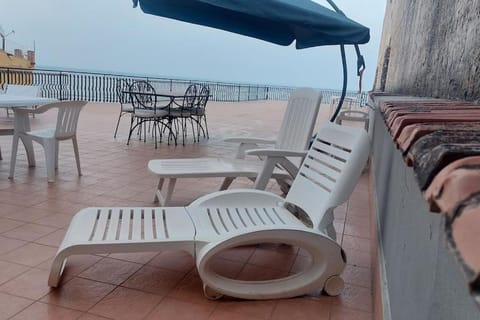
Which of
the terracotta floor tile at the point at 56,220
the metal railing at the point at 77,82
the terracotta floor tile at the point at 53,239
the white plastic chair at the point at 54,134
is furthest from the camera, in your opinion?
the metal railing at the point at 77,82

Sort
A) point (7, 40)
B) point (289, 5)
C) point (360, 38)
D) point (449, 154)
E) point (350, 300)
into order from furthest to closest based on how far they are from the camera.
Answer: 1. point (7, 40)
2. point (360, 38)
3. point (289, 5)
4. point (350, 300)
5. point (449, 154)

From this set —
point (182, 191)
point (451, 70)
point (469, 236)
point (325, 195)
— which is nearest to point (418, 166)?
point (469, 236)

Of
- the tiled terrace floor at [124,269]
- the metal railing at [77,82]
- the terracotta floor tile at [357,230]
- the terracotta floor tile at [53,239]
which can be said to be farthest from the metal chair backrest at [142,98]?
the terracotta floor tile at [357,230]

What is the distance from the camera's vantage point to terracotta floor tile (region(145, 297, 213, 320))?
194 centimetres

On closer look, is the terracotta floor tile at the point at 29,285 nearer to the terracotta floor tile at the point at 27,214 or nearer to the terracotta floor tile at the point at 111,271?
the terracotta floor tile at the point at 111,271

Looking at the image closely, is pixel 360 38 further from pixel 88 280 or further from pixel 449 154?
pixel 449 154

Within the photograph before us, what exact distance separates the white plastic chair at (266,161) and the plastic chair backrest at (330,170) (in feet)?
1.02

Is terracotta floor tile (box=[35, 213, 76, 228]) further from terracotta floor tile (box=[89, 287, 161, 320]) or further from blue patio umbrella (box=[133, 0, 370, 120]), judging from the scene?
blue patio umbrella (box=[133, 0, 370, 120])

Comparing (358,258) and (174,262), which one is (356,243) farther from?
(174,262)

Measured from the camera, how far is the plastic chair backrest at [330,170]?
7.30ft

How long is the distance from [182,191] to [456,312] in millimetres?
3443

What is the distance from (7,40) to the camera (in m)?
15.4

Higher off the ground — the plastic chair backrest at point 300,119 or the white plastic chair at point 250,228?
the plastic chair backrest at point 300,119

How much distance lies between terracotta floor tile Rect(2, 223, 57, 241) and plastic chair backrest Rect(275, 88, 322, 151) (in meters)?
2.02
